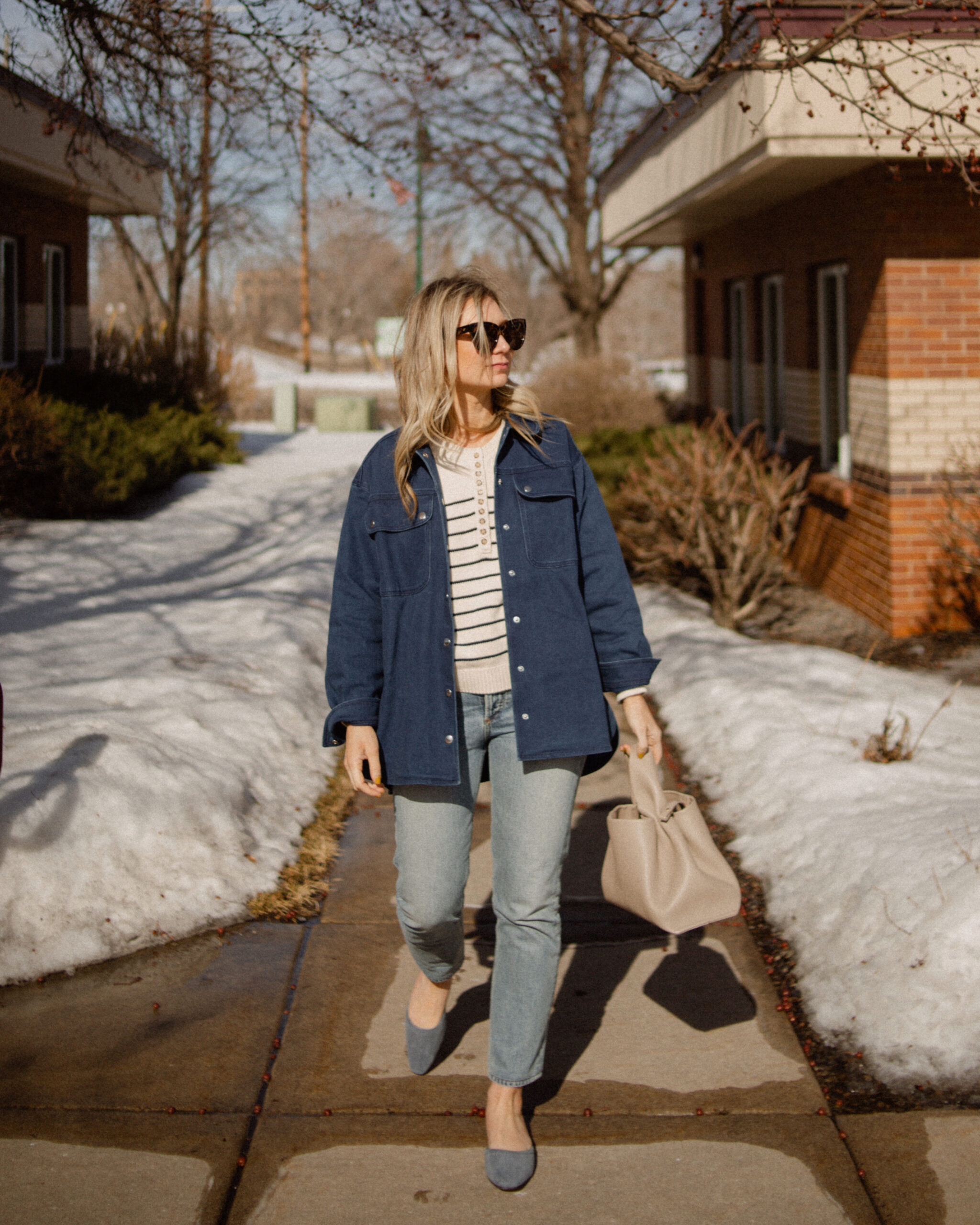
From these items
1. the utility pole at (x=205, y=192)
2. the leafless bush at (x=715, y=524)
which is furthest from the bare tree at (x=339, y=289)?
the leafless bush at (x=715, y=524)

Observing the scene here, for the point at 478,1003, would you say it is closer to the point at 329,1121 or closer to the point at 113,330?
the point at 329,1121

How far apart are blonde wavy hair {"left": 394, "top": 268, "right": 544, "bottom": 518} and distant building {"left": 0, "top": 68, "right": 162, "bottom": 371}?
8.79m

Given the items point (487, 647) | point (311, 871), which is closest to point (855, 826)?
point (311, 871)

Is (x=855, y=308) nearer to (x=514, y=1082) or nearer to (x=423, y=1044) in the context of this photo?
(x=423, y=1044)

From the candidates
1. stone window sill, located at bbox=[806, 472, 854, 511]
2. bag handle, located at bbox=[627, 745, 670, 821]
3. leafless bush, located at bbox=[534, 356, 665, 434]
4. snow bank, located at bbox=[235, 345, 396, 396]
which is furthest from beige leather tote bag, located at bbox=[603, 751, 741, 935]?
snow bank, located at bbox=[235, 345, 396, 396]

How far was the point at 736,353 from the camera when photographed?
46.5 feet

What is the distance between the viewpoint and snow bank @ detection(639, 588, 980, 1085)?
352cm

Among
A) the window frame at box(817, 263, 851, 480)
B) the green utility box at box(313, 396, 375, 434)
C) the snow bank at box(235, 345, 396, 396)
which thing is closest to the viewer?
the window frame at box(817, 263, 851, 480)

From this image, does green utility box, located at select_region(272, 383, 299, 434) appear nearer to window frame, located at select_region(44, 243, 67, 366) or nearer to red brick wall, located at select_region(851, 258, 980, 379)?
window frame, located at select_region(44, 243, 67, 366)

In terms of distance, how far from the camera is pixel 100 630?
7934 mm

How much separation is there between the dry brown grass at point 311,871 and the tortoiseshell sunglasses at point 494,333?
230 centimetres

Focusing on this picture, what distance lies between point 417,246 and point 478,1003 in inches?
996

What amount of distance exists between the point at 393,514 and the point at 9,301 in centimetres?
1407

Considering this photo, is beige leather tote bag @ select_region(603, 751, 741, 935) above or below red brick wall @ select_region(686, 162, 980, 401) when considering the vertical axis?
below
